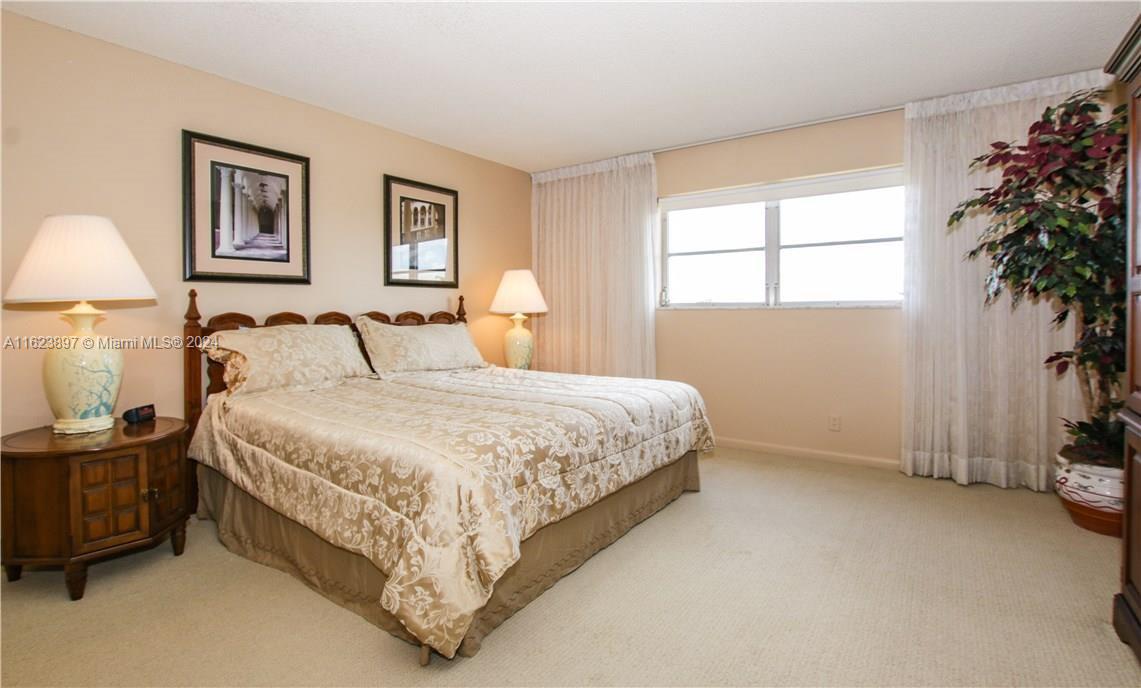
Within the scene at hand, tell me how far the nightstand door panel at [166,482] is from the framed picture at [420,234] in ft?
6.38

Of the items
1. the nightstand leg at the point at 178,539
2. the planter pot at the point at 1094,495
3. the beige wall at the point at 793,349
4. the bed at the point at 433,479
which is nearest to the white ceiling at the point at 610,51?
the beige wall at the point at 793,349

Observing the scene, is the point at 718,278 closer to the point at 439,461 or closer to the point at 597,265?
the point at 597,265

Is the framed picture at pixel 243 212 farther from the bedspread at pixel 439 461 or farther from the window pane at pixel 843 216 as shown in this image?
the window pane at pixel 843 216

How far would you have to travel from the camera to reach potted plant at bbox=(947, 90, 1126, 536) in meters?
2.70

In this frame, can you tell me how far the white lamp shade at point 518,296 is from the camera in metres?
4.69

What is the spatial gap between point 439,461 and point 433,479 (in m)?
0.08

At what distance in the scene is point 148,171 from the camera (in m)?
2.91

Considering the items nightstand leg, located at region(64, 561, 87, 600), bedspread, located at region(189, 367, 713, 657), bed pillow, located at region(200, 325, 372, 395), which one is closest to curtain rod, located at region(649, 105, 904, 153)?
bedspread, located at region(189, 367, 713, 657)

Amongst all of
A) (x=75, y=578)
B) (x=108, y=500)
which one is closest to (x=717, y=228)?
(x=108, y=500)

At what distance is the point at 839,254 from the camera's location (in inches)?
161

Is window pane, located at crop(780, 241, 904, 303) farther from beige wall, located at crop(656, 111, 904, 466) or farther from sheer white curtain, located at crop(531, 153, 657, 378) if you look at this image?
sheer white curtain, located at crop(531, 153, 657, 378)

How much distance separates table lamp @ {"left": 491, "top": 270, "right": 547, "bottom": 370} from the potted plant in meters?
3.18

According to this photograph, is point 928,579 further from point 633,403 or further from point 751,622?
point 633,403

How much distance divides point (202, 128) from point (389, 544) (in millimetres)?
2706
